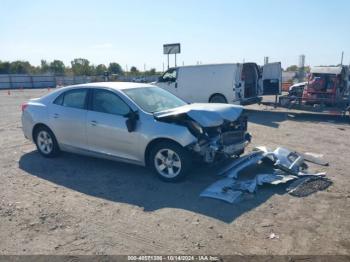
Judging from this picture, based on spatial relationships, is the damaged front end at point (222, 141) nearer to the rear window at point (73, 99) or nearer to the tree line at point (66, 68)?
the rear window at point (73, 99)

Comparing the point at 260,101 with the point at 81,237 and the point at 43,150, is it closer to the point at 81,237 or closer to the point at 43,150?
the point at 43,150

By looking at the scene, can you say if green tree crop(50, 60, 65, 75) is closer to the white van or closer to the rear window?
the white van

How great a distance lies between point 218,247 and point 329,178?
3124 mm

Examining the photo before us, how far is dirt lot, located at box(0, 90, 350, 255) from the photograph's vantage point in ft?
12.3

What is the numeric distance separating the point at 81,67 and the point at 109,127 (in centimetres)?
7975

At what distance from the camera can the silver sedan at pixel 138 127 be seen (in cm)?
554

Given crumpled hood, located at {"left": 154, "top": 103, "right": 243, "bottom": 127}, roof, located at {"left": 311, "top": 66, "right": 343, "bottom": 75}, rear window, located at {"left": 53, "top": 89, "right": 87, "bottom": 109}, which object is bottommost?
crumpled hood, located at {"left": 154, "top": 103, "right": 243, "bottom": 127}

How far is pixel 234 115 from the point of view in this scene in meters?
6.12

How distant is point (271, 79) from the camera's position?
15.3m

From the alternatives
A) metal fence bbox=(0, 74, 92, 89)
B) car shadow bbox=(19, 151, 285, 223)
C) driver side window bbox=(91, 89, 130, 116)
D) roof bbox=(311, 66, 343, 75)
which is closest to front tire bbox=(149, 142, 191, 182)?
car shadow bbox=(19, 151, 285, 223)

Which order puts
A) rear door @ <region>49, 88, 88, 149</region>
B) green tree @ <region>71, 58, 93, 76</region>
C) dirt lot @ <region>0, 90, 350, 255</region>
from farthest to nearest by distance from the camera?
green tree @ <region>71, 58, 93, 76</region> < rear door @ <region>49, 88, 88, 149</region> < dirt lot @ <region>0, 90, 350, 255</region>

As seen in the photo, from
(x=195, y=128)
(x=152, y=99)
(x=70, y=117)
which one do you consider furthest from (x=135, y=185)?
(x=70, y=117)

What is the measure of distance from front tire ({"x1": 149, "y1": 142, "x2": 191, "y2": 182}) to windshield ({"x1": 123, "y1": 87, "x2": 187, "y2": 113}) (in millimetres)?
779

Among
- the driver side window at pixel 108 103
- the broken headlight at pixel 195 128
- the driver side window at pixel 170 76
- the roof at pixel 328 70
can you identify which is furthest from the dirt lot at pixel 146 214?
the driver side window at pixel 170 76
